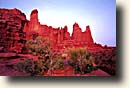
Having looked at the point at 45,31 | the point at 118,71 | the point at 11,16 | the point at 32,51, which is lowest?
the point at 118,71

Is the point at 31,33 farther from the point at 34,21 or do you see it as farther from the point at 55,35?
the point at 55,35

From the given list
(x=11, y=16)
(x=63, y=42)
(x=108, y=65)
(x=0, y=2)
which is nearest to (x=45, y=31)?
(x=63, y=42)

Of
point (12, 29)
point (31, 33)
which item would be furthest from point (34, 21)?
point (12, 29)

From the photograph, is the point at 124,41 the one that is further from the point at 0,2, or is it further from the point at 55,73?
the point at 0,2

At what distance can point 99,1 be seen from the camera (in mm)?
2316

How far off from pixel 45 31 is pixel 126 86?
3.09 feet

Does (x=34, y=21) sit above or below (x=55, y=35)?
above

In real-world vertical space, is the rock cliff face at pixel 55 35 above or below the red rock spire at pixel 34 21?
below

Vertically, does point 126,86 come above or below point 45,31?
below

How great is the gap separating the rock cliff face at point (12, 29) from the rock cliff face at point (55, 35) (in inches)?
2.6

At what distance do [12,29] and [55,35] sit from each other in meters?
0.41

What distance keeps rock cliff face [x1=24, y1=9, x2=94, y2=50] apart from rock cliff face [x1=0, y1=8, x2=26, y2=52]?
0.22ft

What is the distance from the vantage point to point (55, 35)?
231cm

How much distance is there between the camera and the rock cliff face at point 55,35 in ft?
7.54
